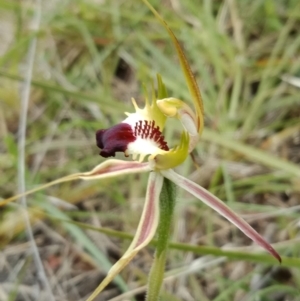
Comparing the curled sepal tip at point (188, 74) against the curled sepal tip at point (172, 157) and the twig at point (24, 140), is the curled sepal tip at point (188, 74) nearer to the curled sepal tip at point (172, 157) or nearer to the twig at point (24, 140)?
the curled sepal tip at point (172, 157)

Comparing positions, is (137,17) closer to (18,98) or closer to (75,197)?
(18,98)

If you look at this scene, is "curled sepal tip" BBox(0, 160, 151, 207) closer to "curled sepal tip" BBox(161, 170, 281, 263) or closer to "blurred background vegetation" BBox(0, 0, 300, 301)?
"curled sepal tip" BBox(161, 170, 281, 263)

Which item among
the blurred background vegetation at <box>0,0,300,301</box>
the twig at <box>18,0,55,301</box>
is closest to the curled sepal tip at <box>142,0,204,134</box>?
the blurred background vegetation at <box>0,0,300,301</box>

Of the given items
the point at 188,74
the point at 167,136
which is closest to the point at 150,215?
the point at 188,74

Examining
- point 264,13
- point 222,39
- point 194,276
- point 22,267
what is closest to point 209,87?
point 222,39

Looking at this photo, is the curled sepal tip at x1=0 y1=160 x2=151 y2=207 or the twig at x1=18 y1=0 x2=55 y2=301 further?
the twig at x1=18 y1=0 x2=55 y2=301
